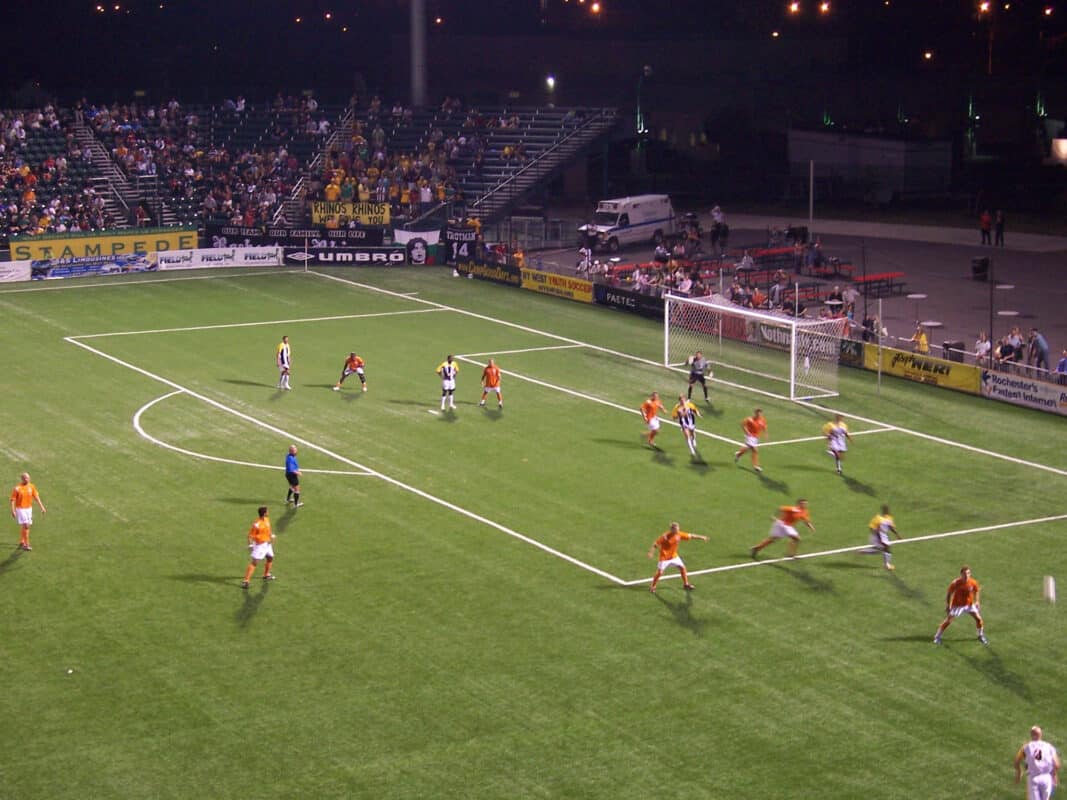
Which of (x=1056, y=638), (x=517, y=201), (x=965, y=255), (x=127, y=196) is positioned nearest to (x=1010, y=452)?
(x=1056, y=638)

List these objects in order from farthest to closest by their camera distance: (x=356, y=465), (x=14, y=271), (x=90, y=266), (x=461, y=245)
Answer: (x=461, y=245)
(x=90, y=266)
(x=14, y=271)
(x=356, y=465)

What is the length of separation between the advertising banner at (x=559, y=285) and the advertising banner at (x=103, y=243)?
17322 millimetres

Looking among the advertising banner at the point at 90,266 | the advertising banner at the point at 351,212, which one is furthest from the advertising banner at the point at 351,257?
the advertising banner at the point at 90,266

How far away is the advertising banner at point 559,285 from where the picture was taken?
2331 inches

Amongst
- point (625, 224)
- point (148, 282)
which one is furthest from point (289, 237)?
point (625, 224)

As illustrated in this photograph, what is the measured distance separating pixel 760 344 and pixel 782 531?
73.8ft

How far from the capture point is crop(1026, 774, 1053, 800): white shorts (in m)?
18.3

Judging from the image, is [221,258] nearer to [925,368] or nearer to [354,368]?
[354,368]

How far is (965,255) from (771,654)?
1813 inches

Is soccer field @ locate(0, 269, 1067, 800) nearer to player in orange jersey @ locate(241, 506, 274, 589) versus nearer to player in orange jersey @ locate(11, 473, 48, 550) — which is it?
player in orange jersey @ locate(241, 506, 274, 589)

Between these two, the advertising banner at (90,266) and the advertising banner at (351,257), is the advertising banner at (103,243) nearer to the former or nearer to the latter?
the advertising banner at (90,266)

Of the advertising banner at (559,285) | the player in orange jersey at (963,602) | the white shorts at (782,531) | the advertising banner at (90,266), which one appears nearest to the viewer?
the player in orange jersey at (963,602)

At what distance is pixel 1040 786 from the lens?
60.1ft

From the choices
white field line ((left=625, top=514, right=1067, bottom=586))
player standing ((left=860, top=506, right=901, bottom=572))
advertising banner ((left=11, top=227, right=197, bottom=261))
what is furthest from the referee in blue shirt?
advertising banner ((left=11, top=227, right=197, bottom=261))
